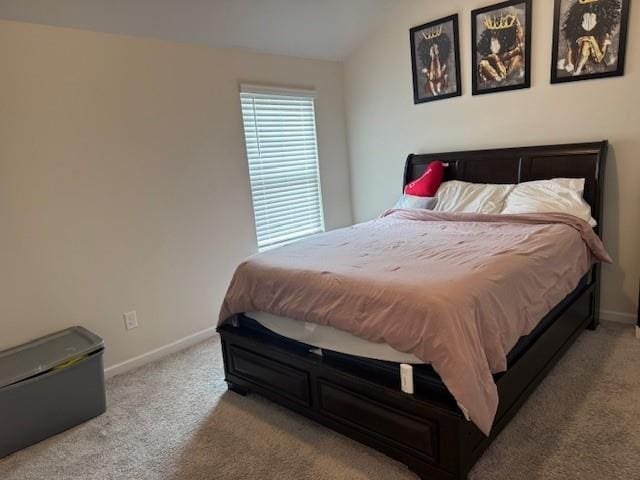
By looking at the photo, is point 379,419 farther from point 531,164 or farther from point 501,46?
point 501,46

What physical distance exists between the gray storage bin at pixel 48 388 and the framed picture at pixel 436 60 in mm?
3095

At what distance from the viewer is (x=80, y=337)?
101 inches

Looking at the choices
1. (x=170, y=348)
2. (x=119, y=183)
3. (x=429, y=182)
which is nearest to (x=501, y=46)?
(x=429, y=182)

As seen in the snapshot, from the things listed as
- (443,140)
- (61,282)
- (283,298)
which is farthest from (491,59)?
(61,282)

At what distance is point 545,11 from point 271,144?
87.2 inches

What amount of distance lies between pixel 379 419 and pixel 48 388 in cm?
167

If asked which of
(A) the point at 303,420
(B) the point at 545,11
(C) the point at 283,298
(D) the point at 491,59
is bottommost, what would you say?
(A) the point at 303,420

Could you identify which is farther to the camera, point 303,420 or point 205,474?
point 303,420

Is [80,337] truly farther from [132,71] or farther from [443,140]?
[443,140]

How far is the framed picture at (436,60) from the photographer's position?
352 centimetres

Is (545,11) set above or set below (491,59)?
above

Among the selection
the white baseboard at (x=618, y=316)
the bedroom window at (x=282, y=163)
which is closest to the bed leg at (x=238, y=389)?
the bedroom window at (x=282, y=163)

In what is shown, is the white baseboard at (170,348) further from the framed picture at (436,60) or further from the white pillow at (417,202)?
the framed picture at (436,60)

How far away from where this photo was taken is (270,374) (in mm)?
2357
